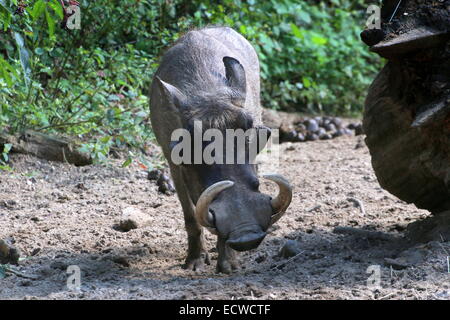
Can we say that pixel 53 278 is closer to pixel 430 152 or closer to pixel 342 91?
pixel 430 152

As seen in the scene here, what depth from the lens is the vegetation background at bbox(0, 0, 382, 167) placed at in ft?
21.6

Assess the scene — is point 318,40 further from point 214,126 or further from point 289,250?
point 214,126

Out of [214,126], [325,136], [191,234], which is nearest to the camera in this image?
[214,126]

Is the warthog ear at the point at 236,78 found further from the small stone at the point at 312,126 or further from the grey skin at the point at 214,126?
the small stone at the point at 312,126

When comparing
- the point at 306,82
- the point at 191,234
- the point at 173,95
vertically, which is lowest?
the point at 191,234

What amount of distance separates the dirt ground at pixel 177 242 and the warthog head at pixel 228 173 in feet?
1.14

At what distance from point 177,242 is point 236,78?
1.44 metres

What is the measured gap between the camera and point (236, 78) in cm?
467

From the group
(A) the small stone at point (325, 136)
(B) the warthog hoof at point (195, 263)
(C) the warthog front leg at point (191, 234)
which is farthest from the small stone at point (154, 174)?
(A) the small stone at point (325, 136)

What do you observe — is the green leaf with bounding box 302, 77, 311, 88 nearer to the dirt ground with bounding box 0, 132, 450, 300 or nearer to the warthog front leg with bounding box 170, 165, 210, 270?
the dirt ground with bounding box 0, 132, 450, 300

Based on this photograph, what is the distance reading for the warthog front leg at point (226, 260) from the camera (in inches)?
185

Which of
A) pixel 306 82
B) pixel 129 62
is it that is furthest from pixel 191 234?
pixel 306 82

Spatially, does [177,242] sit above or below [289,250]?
above

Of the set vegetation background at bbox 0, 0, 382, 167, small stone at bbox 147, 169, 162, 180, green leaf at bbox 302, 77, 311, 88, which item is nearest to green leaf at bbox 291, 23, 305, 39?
vegetation background at bbox 0, 0, 382, 167
